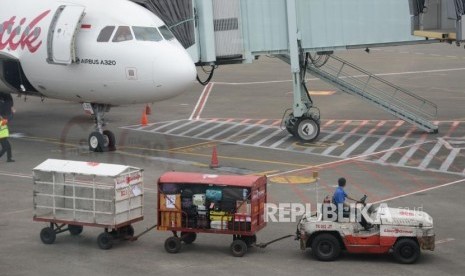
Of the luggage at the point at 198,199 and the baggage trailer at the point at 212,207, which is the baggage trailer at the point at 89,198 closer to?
the baggage trailer at the point at 212,207

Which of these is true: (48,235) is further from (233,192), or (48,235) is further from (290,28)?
(290,28)

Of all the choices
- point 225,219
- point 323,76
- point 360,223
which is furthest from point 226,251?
point 323,76

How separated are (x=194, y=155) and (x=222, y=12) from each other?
6.91 metres

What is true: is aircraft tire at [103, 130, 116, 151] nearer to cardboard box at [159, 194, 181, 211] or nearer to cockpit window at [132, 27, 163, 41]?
cockpit window at [132, 27, 163, 41]

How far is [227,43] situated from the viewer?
41.6 metres

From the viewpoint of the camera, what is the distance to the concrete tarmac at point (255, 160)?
23750 mm

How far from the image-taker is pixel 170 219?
2489 cm

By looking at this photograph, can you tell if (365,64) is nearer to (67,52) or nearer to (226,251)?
(67,52)

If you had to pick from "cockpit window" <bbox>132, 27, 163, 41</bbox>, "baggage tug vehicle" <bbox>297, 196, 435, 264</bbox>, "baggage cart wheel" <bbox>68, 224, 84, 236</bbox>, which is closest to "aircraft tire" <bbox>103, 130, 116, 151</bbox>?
"cockpit window" <bbox>132, 27, 163, 41</bbox>

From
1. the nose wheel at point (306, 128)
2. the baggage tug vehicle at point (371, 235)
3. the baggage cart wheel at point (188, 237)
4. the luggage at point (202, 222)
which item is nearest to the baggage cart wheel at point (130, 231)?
the baggage cart wheel at point (188, 237)

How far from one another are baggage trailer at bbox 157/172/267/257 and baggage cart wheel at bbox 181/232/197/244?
0.13m

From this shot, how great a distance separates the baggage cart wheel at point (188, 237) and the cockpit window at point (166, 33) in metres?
13.6

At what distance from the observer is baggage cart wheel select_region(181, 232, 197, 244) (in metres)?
25.3

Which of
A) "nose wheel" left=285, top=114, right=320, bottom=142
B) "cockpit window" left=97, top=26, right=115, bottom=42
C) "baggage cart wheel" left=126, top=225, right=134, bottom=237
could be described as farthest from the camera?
"nose wheel" left=285, top=114, right=320, bottom=142
